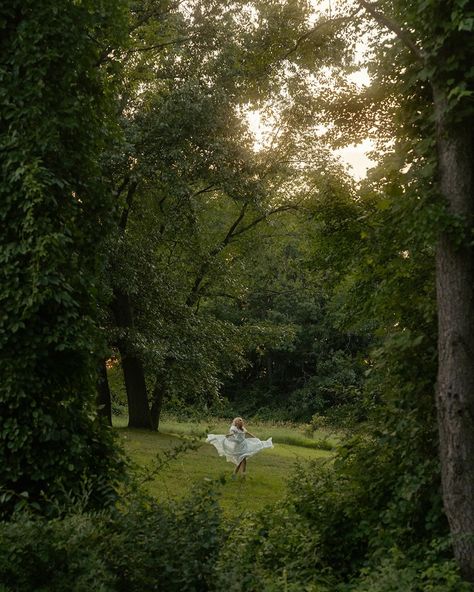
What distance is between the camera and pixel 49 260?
9.05 m

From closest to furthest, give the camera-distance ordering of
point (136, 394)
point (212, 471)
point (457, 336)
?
point (457, 336), point (212, 471), point (136, 394)

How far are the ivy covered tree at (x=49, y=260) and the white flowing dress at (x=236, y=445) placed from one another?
287 inches

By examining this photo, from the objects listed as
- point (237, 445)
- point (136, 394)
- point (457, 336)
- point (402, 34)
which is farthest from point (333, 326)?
point (136, 394)

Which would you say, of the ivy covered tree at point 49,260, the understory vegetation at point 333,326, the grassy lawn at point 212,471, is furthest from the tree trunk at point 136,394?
the ivy covered tree at point 49,260

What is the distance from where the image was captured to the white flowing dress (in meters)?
16.9

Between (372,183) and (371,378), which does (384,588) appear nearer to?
(371,378)

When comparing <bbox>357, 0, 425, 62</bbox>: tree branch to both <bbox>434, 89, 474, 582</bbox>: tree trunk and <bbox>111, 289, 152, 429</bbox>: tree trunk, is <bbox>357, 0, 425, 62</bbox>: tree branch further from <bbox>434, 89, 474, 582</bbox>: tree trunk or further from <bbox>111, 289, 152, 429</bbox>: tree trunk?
<bbox>111, 289, 152, 429</bbox>: tree trunk

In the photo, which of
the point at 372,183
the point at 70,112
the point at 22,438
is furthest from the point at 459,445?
the point at 70,112

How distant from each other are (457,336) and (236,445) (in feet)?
33.1

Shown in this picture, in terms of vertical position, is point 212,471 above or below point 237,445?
below

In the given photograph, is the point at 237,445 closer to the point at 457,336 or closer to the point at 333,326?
the point at 333,326

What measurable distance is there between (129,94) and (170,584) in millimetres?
14833

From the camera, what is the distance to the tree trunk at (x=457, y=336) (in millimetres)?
7352

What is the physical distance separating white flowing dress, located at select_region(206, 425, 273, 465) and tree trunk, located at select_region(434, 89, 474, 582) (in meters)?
9.64
